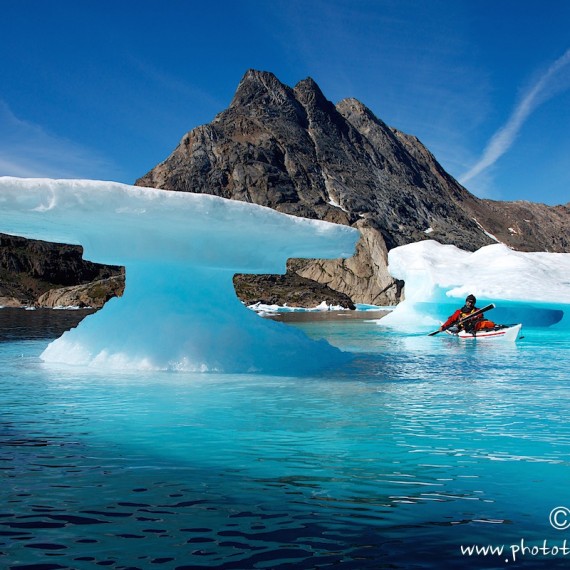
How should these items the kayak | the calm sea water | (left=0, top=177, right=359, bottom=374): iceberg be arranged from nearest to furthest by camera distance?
1. the calm sea water
2. (left=0, top=177, right=359, bottom=374): iceberg
3. the kayak

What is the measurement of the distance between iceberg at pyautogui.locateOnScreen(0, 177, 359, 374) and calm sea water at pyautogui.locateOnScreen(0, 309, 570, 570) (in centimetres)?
310

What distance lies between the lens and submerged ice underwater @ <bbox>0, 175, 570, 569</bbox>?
14.7ft

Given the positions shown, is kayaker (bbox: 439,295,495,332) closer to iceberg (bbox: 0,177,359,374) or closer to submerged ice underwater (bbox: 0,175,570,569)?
iceberg (bbox: 0,177,359,374)

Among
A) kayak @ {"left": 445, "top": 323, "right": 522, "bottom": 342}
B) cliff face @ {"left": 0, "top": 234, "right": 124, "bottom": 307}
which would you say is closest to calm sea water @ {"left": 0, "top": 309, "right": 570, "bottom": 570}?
kayak @ {"left": 445, "top": 323, "right": 522, "bottom": 342}

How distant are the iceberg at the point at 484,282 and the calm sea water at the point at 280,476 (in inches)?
751

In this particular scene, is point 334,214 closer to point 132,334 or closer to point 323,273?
point 323,273

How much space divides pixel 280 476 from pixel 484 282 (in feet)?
91.8

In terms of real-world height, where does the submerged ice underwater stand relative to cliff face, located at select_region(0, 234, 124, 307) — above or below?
below

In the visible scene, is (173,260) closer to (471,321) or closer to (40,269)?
(471,321)

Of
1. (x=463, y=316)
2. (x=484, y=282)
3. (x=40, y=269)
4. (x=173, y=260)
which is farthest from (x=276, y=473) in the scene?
(x=40, y=269)

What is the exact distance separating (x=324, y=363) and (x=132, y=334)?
559 cm

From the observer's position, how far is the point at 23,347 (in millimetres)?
23484

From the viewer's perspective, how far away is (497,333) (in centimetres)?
2834

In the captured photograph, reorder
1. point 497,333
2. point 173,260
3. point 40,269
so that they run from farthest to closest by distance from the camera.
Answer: point 40,269
point 497,333
point 173,260
